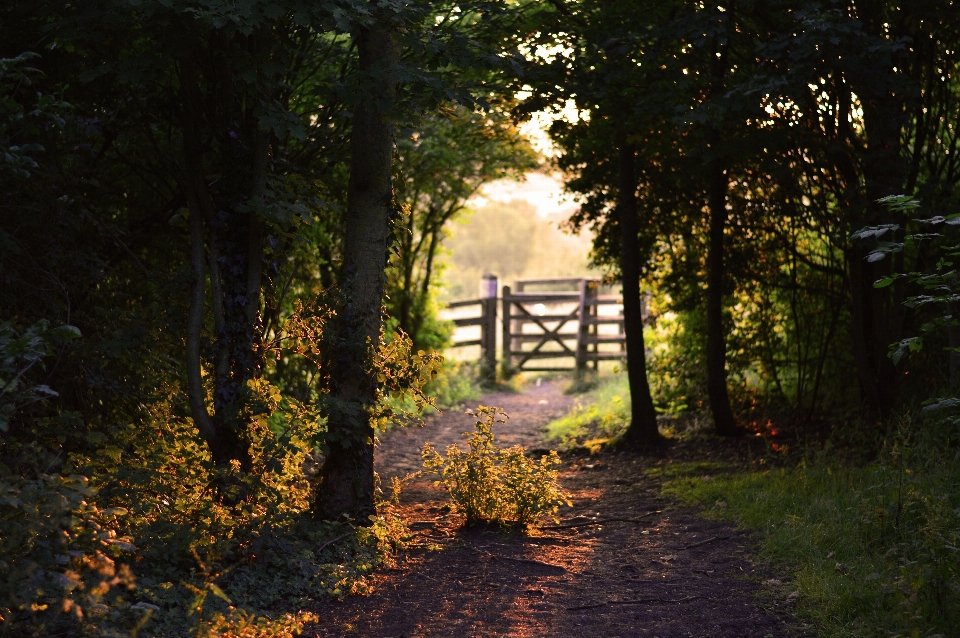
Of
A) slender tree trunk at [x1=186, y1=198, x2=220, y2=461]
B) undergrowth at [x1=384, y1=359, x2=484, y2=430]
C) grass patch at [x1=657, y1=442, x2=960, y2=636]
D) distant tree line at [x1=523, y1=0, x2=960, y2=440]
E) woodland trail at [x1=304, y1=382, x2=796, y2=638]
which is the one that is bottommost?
woodland trail at [x1=304, y1=382, x2=796, y2=638]

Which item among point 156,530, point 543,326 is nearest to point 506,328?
point 543,326

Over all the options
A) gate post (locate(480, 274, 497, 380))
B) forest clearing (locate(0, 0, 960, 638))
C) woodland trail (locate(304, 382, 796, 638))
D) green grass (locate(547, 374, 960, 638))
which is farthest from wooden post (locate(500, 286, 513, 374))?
woodland trail (locate(304, 382, 796, 638))

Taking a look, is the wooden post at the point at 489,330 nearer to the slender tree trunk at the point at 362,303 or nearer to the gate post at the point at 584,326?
the gate post at the point at 584,326

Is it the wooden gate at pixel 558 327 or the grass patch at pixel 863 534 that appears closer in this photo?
the grass patch at pixel 863 534

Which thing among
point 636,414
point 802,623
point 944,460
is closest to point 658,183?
point 636,414

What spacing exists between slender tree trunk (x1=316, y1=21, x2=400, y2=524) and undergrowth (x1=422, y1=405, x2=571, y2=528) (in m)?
0.52

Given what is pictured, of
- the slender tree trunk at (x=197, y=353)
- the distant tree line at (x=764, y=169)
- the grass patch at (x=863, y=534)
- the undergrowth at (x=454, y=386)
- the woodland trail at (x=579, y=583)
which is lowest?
the woodland trail at (x=579, y=583)

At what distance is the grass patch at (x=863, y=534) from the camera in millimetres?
3754

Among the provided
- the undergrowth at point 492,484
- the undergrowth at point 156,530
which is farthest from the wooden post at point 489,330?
the undergrowth at point 156,530

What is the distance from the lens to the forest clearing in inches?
163

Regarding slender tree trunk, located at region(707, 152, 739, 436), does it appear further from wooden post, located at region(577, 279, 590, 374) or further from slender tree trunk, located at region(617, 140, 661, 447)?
wooden post, located at region(577, 279, 590, 374)

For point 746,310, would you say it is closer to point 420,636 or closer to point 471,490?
point 471,490

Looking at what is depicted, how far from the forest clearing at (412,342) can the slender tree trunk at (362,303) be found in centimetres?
2

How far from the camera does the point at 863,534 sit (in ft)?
15.7
